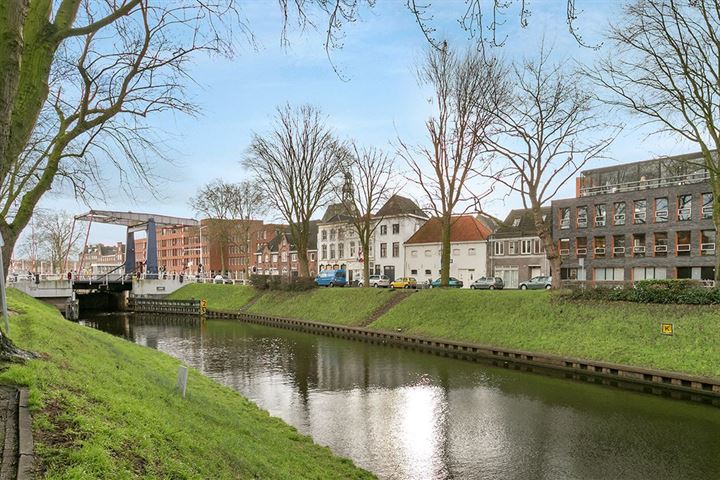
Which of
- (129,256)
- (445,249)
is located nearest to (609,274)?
(445,249)

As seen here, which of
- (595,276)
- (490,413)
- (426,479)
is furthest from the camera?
(595,276)

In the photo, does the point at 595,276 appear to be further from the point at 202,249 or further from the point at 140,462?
the point at 202,249

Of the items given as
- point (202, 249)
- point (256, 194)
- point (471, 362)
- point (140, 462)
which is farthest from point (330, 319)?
point (202, 249)

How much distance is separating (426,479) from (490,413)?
548 centimetres

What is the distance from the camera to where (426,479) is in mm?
9367

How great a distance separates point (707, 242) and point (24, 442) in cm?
4435

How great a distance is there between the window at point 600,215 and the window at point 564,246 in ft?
10.7

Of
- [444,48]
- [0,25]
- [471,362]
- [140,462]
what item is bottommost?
[471,362]

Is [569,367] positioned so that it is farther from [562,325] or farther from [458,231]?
[458,231]

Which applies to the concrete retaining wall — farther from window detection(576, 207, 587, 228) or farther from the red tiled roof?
the red tiled roof

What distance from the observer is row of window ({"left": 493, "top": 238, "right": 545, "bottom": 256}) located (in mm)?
49272

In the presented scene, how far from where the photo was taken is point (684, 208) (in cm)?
3819

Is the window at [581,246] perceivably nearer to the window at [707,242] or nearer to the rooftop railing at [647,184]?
the rooftop railing at [647,184]

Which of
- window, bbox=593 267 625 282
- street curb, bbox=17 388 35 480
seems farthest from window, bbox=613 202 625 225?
street curb, bbox=17 388 35 480
